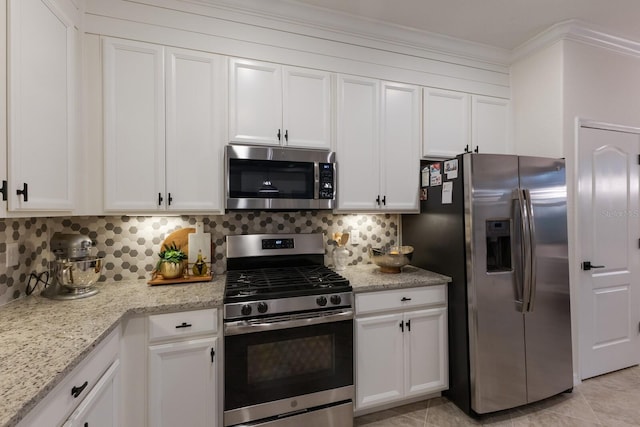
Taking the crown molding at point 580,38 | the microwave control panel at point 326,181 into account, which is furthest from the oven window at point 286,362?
the crown molding at point 580,38

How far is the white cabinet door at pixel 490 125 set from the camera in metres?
2.67

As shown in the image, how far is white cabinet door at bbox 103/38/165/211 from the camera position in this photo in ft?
5.96

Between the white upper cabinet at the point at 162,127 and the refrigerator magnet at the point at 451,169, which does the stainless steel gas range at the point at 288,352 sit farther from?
the refrigerator magnet at the point at 451,169

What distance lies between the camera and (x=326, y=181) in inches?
85.9

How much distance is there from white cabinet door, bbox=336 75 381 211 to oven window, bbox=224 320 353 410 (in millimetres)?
935

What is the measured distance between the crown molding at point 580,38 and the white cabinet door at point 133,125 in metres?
2.95

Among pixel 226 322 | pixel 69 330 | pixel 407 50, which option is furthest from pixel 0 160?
pixel 407 50

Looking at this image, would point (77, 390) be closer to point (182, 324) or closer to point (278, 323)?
point (182, 324)

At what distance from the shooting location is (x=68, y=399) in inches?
39.8

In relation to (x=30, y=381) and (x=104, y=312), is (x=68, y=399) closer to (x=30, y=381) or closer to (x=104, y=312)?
(x=30, y=381)

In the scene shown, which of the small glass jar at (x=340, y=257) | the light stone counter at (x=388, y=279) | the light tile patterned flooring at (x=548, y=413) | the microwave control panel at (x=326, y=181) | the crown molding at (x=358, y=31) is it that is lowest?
the light tile patterned flooring at (x=548, y=413)

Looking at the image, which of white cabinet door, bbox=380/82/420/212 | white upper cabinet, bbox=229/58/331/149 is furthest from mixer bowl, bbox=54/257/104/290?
white cabinet door, bbox=380/82/420/212

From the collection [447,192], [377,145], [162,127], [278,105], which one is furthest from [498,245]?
[162,127]

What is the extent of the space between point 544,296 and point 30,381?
2786 millimetres
